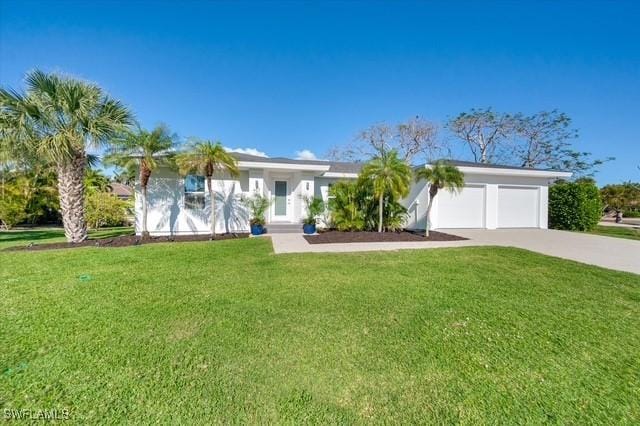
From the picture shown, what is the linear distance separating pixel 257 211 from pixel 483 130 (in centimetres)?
2809

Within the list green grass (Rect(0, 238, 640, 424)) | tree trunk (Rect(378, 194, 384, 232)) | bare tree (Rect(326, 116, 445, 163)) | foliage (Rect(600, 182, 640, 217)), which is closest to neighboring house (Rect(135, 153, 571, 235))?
tree trunk (Rect(378, 194, 384, 232))

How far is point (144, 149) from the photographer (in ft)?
30.9

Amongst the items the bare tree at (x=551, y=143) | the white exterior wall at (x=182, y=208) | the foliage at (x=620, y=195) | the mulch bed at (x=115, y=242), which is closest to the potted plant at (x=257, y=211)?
the white exterior wall at (x=182, y=208)

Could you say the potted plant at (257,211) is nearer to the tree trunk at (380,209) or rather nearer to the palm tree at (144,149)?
the palm tree at (144,149)

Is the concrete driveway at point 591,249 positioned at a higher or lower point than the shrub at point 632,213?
lower

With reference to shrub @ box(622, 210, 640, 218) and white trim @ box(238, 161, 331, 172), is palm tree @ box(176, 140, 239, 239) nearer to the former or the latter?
white trim @ box(238, 161, 331, 172)

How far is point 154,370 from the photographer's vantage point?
2.56 meters

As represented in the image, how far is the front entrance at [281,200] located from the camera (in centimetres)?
1342

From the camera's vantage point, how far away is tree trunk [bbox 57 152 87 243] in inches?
349

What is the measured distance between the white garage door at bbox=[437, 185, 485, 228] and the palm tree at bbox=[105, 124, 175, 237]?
13056 mm

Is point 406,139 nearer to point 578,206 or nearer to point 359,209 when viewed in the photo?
point 578,206

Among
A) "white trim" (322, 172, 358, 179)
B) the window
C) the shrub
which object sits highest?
"white trim" (322, 172, 358, 179)

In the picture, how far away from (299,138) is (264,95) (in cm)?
827

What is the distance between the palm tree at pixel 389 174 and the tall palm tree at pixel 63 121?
9541 millimetres
